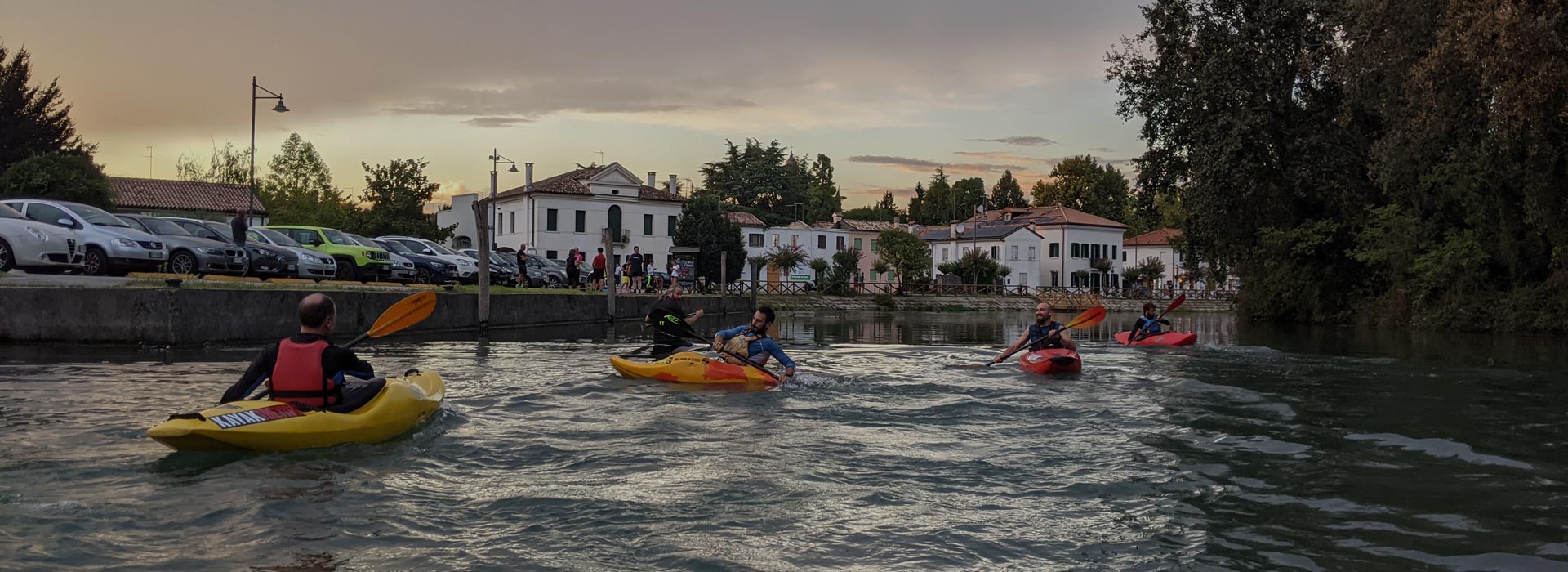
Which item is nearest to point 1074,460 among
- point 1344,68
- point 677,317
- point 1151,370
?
point 677,317

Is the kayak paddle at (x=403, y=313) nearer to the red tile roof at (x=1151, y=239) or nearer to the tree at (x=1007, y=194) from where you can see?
the red tile roof at (x=1151, y=239)

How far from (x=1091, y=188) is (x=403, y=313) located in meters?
111

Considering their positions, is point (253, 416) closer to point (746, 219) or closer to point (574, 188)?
point (574, 188)

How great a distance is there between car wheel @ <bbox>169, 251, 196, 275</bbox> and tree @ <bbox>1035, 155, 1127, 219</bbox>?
104 meters

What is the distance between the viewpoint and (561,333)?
89.5 ft

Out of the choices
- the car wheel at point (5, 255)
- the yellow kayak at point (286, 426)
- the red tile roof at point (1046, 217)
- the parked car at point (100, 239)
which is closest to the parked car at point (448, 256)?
the parked car at point (100, 239)

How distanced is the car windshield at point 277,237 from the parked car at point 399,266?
7.47 ft

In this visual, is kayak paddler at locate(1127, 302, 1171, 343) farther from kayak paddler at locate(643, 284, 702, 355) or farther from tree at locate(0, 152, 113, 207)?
tree at locate(0, 152, 113, 207)

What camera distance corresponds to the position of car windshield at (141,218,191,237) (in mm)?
22797

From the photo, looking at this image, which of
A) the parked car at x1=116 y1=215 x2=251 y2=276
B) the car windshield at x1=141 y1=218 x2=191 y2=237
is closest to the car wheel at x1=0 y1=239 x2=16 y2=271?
the parked car at x1=116 y1=215 x2=251 y2=276

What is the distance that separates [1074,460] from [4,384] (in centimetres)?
1138

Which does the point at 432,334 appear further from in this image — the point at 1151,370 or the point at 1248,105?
the point at 1248,105

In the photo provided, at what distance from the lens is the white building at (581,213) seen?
225 ft

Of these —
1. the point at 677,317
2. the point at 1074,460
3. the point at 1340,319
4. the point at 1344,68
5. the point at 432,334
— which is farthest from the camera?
the point at 1340,319
